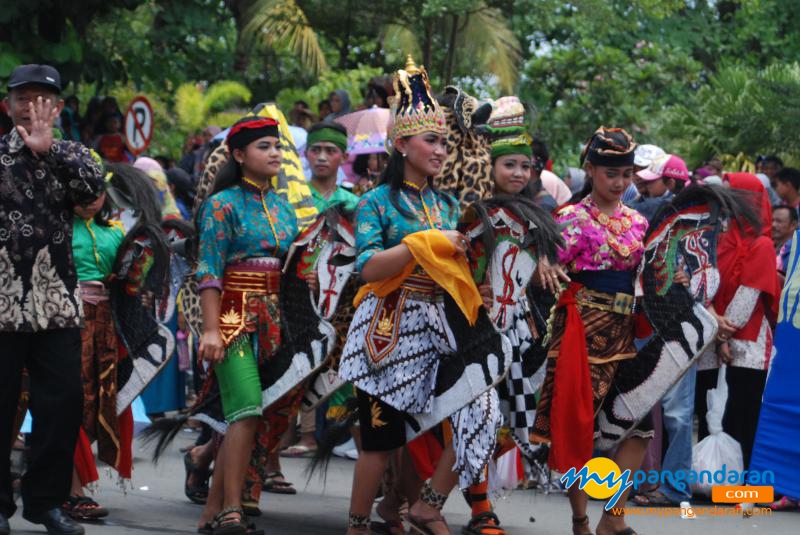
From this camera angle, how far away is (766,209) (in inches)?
344

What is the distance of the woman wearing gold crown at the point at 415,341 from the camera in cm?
621

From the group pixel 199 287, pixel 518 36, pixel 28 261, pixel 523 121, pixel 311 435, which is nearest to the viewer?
pixel 28 261

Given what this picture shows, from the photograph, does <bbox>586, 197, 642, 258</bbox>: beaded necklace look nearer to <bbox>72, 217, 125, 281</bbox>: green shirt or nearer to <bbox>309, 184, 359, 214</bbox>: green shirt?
<bbox>309, 184, 359, 214</bbox>: green shirt

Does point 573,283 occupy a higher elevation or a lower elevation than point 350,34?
lower

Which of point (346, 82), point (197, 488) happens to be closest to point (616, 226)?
point (197, 488)

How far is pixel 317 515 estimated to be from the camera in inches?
299

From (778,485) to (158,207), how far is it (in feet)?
12.1

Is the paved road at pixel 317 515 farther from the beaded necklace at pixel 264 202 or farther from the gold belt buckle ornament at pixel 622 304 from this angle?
the beaded necklace at pixel 264 202

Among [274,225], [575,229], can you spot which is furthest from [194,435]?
[575,229]

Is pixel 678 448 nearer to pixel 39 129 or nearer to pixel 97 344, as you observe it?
pixel 97 344

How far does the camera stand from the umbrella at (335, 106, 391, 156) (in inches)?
402

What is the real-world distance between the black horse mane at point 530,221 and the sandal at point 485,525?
151 centimetres

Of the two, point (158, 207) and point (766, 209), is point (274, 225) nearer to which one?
point (158, 207)

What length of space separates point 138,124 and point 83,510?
7.45m
